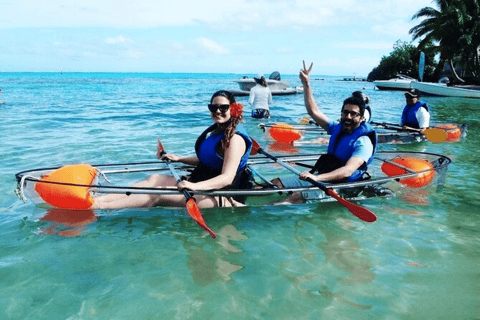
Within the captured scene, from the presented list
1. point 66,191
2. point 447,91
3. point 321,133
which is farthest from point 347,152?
point 447,91

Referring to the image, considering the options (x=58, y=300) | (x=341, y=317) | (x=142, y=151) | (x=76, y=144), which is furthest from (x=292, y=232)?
(x=76, y=144)

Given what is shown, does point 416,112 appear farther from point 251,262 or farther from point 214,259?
point 214,259

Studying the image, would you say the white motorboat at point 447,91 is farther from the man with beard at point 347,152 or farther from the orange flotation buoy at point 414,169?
the man with beard at point 347,152

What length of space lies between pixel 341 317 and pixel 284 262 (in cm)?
95

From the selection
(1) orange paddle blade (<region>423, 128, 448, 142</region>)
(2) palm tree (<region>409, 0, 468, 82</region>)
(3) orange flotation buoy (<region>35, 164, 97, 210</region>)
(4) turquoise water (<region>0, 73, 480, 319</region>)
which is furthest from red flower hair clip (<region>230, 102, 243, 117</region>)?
(2) palm tree (<region>409, 0, 468, 82</region>)

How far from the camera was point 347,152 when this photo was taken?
5227 mm

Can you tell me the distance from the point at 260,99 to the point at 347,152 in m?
8.73

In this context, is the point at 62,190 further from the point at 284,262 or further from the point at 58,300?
the point at 284,262

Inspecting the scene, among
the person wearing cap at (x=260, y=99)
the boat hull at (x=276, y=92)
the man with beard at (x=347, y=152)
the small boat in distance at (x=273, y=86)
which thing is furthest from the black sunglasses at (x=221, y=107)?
the small boat in distance at (x=273, y=86)

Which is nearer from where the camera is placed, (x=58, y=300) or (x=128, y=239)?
(x=58, y=300)

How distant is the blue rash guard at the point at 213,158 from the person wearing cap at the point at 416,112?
6806 millimetres

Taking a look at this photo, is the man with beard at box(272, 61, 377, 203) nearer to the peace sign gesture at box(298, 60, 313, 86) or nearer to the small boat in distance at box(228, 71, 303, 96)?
the peace sign gesture at box(298, 60, 313, 86)

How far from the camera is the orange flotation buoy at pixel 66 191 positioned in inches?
181

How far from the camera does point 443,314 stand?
326cm
